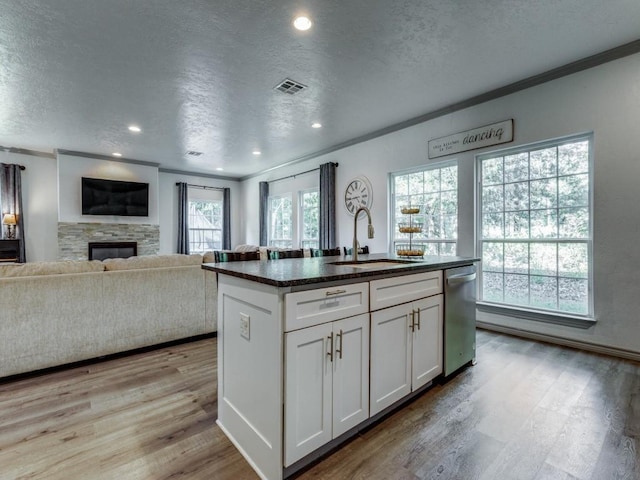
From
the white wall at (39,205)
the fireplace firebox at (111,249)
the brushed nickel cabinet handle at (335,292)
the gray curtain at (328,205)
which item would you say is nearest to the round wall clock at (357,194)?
the gray curtain at (328,205)

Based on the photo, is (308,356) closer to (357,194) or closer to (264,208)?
(357,194)

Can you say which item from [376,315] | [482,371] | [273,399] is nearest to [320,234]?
[482,371]

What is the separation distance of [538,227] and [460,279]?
5.54 ft

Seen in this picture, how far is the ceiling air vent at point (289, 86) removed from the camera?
333 cm

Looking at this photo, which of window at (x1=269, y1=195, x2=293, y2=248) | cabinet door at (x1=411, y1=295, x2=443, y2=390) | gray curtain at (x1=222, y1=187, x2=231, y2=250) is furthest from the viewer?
gray curtain at (x1=222, y1=187, x2=231, y2=250)

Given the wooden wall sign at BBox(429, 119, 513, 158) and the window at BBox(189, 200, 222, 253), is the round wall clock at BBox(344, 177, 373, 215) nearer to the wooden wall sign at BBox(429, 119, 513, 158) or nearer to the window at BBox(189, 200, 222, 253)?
the wooden wall sign at BBox(429, 119, 513, 158)

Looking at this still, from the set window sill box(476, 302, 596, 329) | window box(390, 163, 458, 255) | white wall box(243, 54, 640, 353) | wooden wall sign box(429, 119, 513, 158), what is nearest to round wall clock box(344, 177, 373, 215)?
window box(390, 163, 458, 255)

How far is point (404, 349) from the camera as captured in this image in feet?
6.47

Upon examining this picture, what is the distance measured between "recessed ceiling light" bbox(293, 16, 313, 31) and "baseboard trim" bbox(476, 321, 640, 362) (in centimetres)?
366

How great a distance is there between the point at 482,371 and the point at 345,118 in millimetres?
3464

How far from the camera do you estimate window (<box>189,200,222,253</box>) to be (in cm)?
799

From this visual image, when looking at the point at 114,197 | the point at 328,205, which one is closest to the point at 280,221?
the point at 328,205

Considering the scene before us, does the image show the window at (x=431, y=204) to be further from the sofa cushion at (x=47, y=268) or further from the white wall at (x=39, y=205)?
the white wall at (x=39, y=205)

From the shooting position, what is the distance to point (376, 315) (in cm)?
177
